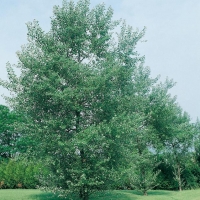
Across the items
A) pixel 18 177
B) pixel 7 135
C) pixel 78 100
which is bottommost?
pixel 18 177

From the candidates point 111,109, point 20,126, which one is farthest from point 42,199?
point 111,109

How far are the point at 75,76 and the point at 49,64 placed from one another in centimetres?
152

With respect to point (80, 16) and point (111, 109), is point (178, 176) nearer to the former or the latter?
point (111, 109)

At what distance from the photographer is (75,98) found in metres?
17.0

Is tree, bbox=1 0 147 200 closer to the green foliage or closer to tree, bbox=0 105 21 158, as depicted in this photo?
the green foliage

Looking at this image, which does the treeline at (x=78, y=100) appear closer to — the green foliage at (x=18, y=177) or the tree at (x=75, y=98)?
the tree at (x=75, y=98)

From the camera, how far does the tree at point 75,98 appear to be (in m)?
16.5

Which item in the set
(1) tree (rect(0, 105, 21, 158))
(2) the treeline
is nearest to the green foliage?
(2) the treeline

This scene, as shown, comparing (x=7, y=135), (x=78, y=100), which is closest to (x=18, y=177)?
(x=78, y=100)

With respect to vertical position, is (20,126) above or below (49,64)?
below

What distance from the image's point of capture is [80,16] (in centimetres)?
1850

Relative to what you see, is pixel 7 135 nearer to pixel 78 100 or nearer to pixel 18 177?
pixel 18 177

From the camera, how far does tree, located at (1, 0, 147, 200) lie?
54.1 feet

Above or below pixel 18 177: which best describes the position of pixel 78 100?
above
